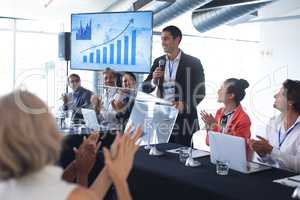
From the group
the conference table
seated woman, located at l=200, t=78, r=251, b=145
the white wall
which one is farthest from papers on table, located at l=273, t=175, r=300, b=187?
the white wall

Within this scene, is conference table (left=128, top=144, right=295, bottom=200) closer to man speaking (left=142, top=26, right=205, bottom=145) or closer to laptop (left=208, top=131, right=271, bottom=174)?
laptop (left=208, top=131, right=271, bottom=174)

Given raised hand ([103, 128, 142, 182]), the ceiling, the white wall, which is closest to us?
raised hand ([103, 128, 142, 182])

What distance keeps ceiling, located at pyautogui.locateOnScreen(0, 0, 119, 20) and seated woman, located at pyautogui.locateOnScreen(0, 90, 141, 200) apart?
253 inches

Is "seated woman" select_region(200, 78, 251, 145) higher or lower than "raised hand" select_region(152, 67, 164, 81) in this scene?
lower

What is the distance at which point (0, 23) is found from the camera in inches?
273

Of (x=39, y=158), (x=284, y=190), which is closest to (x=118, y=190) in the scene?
(x=39, y=158)

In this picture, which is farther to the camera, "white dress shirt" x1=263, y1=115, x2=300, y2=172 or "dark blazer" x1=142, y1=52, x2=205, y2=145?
"dark blazer" x1=142, y1=52, x2=205, y2=145

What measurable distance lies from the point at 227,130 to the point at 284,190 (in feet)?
3.58

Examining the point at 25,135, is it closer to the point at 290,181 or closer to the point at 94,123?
the point at 290,181

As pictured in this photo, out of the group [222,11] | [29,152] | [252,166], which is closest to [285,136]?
[252,166]

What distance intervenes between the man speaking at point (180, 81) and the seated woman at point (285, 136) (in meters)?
0.92

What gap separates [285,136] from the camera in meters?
2.42

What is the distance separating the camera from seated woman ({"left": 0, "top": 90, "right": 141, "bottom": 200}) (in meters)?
0.93

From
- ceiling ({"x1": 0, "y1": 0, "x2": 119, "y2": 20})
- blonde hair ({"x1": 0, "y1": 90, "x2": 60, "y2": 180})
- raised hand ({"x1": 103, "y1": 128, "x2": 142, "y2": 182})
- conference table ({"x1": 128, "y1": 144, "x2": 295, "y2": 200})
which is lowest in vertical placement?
conference table ({"x1": 128, "y1": 144, "x2": 295, "y2": 200})
